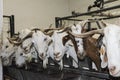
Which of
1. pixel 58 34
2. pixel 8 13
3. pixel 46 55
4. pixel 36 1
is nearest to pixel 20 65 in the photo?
pixel 46 55

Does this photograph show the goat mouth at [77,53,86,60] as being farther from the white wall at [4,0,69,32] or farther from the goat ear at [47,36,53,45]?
the white wall at [4,0,69,32]

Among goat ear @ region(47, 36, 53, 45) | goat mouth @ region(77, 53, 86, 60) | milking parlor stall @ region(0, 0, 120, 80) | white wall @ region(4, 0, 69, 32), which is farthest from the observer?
white wall @ region(4, 0, 69, 32)

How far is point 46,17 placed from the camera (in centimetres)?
670

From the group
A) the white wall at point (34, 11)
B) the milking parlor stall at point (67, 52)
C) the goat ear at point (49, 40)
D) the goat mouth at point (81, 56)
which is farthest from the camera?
the white wall at point (34, 11)

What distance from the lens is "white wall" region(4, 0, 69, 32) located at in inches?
236

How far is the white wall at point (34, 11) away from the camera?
599cm

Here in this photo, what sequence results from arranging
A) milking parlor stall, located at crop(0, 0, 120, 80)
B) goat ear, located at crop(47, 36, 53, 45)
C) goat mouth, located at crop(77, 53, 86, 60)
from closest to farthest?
milking parlor stall, located at crop(0, 0, 120, 80) → goat mouth, located at crop(77, 53, 86, 60) → goat ear, located at crop(47, 36, 53, 45)

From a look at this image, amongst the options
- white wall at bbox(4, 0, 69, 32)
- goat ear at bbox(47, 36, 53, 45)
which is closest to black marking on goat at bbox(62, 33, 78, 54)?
goat ear at bbox(47, 36, 53, 45)

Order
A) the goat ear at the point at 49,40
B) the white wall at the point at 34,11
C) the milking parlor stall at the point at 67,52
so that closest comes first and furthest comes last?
the milking parlor stall at the point at 67,52 → the goat ear at the point at 49,40 → the white wall at the point at 34,11

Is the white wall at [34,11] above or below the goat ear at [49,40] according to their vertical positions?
above

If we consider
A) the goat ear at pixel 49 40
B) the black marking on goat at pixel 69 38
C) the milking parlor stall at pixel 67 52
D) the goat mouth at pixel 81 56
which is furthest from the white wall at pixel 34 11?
the goat mouth at pixel 81 56

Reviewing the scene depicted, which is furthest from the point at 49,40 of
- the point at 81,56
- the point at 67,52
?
the point at 81,56

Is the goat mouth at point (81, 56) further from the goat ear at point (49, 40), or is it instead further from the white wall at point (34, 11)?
the white wall at point (34, 11)

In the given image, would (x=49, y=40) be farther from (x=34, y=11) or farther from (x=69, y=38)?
(x=34, y=11)
